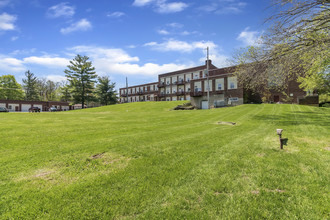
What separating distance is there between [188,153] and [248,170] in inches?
65.3

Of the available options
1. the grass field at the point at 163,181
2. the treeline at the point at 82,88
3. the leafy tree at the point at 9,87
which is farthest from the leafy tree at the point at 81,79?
the grass field at the point at 163,181

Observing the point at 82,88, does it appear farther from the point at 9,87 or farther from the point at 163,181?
the point at 163,181

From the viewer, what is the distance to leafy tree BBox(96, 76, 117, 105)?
168ft

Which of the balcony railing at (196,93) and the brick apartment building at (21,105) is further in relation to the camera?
the brick apartment building at (21,105)

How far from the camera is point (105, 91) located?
51.9 m

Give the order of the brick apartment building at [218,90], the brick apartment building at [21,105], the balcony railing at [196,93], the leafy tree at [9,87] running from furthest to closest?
the leafy tree at [9,87]
the brick apartment building at [21,105]
the balcony railing at [196,93]
the brick apartment building at [218,90]

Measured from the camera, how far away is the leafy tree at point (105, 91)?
168 ft

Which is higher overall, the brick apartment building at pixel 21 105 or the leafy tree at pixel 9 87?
the leafy tree at pixel 9 87

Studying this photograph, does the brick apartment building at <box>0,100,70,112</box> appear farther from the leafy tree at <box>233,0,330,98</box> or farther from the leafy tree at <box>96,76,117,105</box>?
the leafy tree at <box>233,0,330,98</box>

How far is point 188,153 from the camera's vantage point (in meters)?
4.75

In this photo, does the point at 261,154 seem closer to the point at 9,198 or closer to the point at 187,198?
the point at 187,198

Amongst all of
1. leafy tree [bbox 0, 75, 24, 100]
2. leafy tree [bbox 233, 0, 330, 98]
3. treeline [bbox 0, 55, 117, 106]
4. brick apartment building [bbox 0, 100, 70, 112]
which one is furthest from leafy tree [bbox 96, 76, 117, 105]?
leafy tree [bbox 233, 0, 330, 98]

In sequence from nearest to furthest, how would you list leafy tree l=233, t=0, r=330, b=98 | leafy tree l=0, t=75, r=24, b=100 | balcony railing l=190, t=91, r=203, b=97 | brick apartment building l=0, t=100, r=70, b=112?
1. leafy tree l=233, t=0, r=330, b=98
2. balcony railing l=190, t=91, r=203, b=97
3. brick apartment building l=0, t=100, r=70, b=112
4. leafy tree l=0, t=75, r=24, b=100

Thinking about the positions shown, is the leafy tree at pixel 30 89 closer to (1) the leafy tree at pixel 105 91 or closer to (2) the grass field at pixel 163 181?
(1) the leafy tree at pixel 105 91
